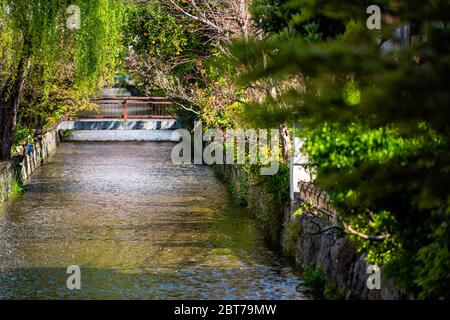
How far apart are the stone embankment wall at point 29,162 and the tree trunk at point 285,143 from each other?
25.9 ft

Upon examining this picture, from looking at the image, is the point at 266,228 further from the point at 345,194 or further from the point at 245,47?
the point at 245,47

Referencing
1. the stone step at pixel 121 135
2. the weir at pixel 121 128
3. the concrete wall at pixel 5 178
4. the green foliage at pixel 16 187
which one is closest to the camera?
the concrete wall at pixel 5 178

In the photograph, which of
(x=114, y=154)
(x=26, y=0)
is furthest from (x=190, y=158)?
(x=26, y=0)

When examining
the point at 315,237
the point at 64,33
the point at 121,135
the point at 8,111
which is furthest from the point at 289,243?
the point at 121,135

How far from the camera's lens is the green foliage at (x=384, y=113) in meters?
6.07

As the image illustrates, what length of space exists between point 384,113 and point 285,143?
15035 millimetres

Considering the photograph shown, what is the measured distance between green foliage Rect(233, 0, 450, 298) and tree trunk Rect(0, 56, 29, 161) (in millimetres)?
16477

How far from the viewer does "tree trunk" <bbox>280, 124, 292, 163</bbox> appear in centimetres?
2091

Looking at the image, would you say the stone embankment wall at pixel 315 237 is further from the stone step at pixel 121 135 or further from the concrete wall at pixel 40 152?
the stone step at pixel 121 135

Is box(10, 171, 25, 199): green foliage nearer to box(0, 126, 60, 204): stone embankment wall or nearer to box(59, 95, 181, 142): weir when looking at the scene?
box(0, 126, 60, 204): stone embankment wall

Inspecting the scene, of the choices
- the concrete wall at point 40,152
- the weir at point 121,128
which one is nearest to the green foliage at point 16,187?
the concrete wall at point 40,152
